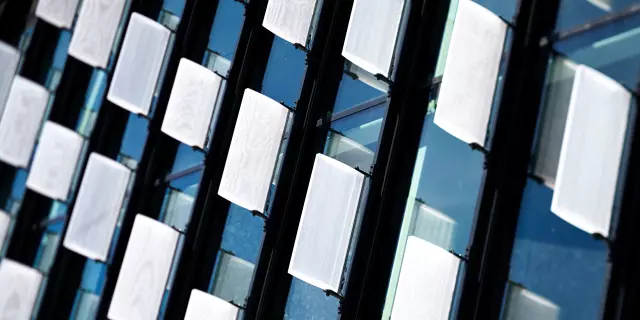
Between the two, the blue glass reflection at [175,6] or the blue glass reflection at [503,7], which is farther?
the blue glass reflection at [175,6]

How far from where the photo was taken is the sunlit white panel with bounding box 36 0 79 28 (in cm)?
1639

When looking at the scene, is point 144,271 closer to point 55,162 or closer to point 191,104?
point 191,104

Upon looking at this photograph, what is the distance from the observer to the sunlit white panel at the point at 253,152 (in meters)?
10.2

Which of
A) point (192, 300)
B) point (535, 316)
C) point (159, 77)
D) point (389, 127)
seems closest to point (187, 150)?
point (159, 77)

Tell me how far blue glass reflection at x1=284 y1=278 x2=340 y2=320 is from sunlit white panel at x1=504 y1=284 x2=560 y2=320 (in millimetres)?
2098

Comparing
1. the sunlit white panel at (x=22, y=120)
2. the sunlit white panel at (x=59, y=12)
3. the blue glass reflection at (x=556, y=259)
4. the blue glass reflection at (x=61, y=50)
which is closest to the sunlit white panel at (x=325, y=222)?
the blue glass reflection at (x=556, y=259)

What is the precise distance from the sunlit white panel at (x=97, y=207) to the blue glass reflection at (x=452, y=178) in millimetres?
5530

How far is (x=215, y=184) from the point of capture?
11.1 m

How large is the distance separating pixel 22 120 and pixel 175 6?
4.01m

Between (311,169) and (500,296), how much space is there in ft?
10.7

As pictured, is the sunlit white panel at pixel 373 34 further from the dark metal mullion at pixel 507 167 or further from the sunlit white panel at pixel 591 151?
the sunlit white panel at pixel 591 151

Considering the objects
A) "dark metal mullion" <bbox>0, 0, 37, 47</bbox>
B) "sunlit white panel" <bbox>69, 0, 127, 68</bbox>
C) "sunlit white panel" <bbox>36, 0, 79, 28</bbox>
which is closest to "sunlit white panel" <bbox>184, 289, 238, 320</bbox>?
"sunlit white panel" <bbox>69, 0, 127, 68</bbox>

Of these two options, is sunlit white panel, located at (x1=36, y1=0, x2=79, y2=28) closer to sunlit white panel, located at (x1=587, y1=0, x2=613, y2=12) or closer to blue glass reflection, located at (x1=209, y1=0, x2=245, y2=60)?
blue glass reflection, located at (x1=209, y1=0, x2=245, y2=60)

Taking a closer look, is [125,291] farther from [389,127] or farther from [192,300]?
[389,127]
